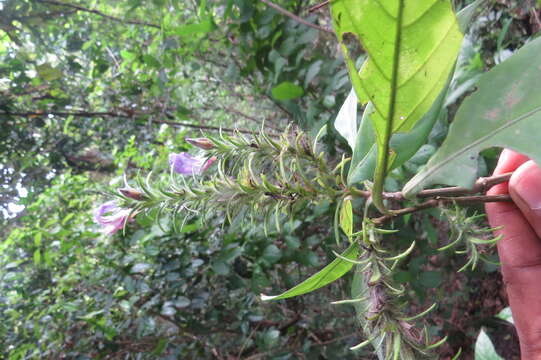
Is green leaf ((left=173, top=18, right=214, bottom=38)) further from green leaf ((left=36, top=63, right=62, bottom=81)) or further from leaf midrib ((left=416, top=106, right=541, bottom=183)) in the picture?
leaf midrib ((left=416, top=106, right=541, bottom=183))

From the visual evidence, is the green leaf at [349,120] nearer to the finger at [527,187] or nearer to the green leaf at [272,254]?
the finger at [527,187]

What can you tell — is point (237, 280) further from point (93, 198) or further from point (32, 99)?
point (32, 99)

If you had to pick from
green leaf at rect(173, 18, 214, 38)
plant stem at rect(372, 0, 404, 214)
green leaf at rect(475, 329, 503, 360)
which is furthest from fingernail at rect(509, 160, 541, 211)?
green leaf at rect(173, 18, 214, 38)

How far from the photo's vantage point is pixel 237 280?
6.40 ft

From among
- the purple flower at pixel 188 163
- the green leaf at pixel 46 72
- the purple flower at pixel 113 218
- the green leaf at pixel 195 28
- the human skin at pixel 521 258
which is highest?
the green leaf at pixel 46 72

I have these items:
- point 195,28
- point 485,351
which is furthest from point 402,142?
point 195,28

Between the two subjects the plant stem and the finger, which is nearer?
the plant stem

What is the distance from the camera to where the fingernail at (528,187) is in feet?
2.94

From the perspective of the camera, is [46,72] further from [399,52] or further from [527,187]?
[527,187]

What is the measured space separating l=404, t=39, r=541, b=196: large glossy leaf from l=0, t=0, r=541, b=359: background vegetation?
0.50 metres

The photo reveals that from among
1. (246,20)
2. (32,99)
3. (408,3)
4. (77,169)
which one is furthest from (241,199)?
(77,169)

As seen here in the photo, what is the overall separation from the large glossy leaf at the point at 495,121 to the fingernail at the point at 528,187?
234 millimetres

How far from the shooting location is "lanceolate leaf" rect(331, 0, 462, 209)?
0.57m

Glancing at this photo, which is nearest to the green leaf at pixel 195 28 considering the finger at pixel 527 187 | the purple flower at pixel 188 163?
the purple flower at pixel 188 163
